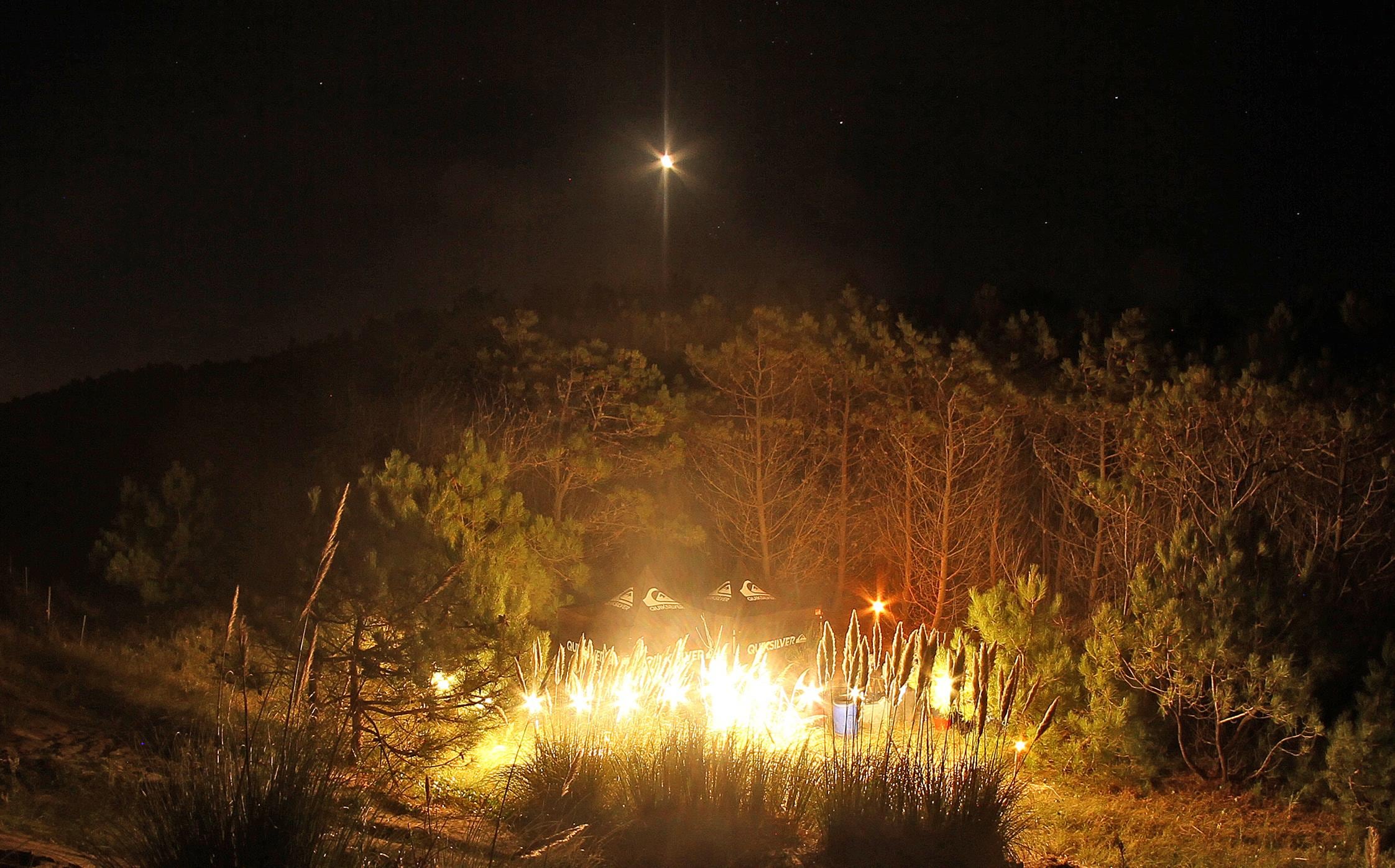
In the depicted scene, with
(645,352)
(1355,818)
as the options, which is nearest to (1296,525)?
(1355,818)

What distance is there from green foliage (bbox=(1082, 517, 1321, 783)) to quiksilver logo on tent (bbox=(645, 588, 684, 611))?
4.97m

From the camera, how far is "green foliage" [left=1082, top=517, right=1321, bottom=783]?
7.32 m

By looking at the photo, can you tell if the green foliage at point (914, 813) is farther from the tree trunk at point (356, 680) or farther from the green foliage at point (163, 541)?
the green foliage at point (163, 541)

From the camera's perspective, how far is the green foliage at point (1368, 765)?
6691 mm

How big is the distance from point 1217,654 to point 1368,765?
3.65 feet

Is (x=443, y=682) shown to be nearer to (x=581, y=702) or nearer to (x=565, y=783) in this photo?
(x=581, y=702)

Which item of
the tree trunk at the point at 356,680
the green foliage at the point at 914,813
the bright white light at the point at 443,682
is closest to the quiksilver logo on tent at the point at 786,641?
the bright white light at the point at 443,682

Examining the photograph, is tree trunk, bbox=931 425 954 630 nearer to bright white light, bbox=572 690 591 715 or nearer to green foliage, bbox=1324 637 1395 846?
green foliage, bbox=1324 637 1395 846

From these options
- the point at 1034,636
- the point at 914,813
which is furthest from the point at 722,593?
the point at 914,813

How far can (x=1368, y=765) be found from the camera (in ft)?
22.3

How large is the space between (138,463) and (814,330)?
39.0ft

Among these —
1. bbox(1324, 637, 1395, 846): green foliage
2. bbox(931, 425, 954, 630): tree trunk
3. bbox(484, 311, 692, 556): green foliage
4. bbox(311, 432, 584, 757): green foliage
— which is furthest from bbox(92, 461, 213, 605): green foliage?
bbox(1324, 637, 1395, 846): green foliage

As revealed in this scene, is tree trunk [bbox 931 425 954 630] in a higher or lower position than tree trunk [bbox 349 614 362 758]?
higher

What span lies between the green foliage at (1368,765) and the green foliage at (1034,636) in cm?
191
